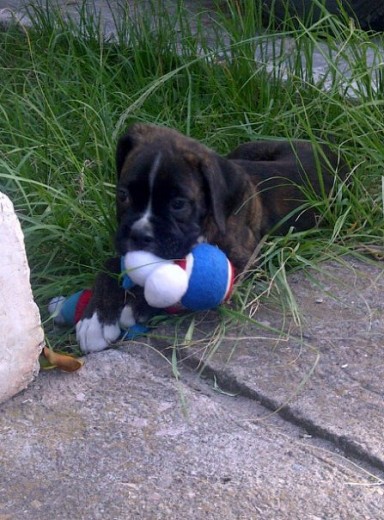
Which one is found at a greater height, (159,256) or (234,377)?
(159,256)

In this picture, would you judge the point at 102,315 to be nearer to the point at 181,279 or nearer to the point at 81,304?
the point at 81,304

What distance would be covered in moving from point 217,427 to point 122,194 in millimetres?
1084

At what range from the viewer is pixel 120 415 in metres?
3.46

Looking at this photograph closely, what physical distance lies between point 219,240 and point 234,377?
76cm

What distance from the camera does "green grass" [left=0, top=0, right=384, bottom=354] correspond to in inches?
176

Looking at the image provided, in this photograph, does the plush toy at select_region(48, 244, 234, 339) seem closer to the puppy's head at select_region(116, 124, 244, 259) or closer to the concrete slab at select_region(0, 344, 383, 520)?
the puppy's head at select_region(116, 124, 244, 259)

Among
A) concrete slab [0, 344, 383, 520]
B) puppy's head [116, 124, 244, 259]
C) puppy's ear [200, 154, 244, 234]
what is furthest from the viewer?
puppy's ear [200, 154, 244, 234]

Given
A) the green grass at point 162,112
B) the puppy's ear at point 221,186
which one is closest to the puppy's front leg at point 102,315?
the green grass at point 162,112

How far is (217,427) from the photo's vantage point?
11.1 feet

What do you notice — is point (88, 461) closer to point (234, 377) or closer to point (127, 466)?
point (127, 466)

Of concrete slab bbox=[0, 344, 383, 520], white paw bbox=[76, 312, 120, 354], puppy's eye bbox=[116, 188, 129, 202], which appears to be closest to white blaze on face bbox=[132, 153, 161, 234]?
Answer: puppy's eye bbox=[116, 188, 129, 202]

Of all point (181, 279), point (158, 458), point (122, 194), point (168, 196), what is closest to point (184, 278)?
point (181, 279)

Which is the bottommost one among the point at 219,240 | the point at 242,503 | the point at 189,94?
the point at 242,503

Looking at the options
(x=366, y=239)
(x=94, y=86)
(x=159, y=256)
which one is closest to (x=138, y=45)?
(x=94, y=86)
